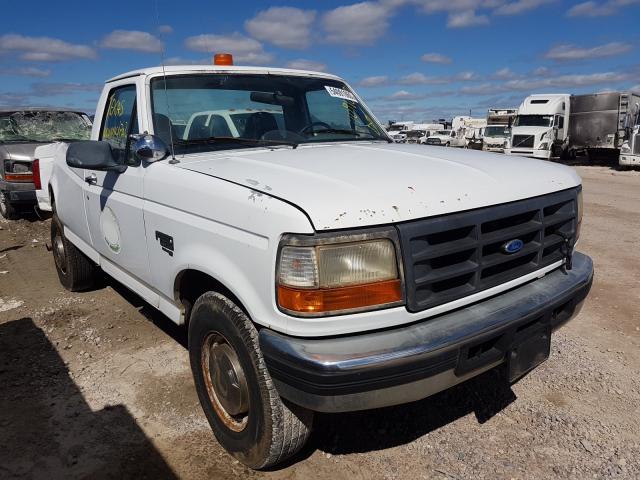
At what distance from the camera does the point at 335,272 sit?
1.93 meters

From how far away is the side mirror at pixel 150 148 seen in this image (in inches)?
A: 110

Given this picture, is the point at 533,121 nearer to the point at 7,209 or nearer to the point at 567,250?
the point at 7,209

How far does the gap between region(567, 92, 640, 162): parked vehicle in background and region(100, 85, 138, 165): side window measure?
24002 mm

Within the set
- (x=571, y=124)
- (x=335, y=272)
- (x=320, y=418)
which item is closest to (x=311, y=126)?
(x=335, y=272)

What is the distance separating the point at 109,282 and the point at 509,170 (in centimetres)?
428

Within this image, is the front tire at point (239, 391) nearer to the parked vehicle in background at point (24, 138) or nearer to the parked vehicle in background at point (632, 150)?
the parked vehicle in background at point (24, 138)

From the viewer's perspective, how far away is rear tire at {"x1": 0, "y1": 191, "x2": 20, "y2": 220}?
27.7ft

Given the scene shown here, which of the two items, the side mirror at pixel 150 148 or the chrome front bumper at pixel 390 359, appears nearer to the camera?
the chrome front bumper at pixel 390 359

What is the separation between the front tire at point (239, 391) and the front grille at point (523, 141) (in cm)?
2477

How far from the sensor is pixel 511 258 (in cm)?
236

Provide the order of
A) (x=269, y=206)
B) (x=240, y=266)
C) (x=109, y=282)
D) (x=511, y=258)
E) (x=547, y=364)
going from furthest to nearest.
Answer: (x=109, y=282) < (x=547, y=364) < (x=511, y=258) < (x=240, y=266) < (x=269, y=206)

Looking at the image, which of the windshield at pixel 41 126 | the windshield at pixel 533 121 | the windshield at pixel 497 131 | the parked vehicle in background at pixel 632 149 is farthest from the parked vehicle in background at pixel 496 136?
the windshield at pixel 41 126

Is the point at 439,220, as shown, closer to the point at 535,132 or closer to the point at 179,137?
the point at 179,137

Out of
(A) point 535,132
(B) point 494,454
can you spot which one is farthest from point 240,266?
(A) point 535,132
